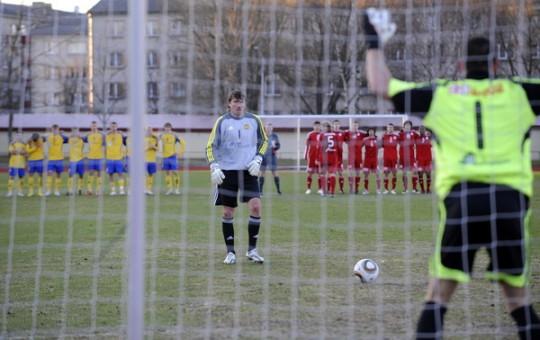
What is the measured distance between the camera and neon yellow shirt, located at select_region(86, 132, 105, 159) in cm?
1948

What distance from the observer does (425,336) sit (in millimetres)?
4152

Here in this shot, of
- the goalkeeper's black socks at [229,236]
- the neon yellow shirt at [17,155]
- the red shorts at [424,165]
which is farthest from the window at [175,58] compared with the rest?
the red shorts at [424,165]

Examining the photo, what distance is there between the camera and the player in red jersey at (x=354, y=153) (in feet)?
66.3

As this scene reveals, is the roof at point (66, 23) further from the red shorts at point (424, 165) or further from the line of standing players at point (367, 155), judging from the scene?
the red shorts at point (424, 165)

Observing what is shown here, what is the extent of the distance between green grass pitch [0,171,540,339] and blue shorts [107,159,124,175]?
6.29 meters

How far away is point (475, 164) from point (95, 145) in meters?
16.6

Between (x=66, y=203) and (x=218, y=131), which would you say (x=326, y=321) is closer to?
(x=218, y=131)

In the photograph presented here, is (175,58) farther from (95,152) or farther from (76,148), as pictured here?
(95,152)

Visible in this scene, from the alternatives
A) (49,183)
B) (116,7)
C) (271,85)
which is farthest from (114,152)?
(116,7)

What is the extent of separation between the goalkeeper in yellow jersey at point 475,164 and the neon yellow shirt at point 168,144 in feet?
52.2

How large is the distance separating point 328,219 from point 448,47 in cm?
530

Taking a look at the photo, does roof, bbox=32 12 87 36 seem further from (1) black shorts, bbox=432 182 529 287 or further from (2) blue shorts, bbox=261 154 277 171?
(2) blue shorts, bbox=261 154 277 171

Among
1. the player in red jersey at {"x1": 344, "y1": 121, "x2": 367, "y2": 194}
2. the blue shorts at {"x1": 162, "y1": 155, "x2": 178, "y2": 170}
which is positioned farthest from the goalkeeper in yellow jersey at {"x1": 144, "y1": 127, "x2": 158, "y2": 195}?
the player in red jersey at {"x1": 344, "y1": 121, "x2": 367, "y2": 194}

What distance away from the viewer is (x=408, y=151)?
20.5m
